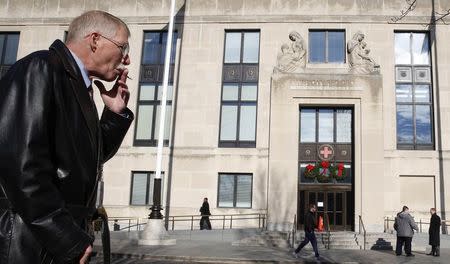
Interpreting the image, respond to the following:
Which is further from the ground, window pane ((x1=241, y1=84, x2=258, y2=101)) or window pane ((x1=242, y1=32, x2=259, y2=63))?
window pane ((x1=242, y1=32, x2=259, y2=63))

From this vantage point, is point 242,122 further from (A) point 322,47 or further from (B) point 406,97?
(B) point 406,97

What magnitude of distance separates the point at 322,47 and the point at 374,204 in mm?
10613

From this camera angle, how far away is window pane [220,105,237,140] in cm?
2808

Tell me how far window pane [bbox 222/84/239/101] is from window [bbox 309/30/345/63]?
5262 mm

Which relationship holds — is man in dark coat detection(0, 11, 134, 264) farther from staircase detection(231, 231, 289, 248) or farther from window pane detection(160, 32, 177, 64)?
window pane detection(160, 32, 177, 64)

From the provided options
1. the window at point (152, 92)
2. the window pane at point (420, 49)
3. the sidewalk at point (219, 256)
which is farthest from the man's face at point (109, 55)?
the window pane at point (420, 49)

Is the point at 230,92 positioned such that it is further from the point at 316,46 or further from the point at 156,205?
the point at 156,205

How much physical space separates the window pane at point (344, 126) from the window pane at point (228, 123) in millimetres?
6563

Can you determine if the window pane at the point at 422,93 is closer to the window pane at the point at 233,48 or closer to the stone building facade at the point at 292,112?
the stone building facade at the point at 292,112

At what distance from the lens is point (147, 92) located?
2930 centimetres

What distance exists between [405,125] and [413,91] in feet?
7.52

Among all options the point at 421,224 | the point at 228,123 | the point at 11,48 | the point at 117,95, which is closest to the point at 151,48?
the point at 228,123

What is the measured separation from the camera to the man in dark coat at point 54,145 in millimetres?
1803

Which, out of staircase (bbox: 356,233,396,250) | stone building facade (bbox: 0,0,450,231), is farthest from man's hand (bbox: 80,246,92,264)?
stone building facade (bbox: 0,0,450,231)
